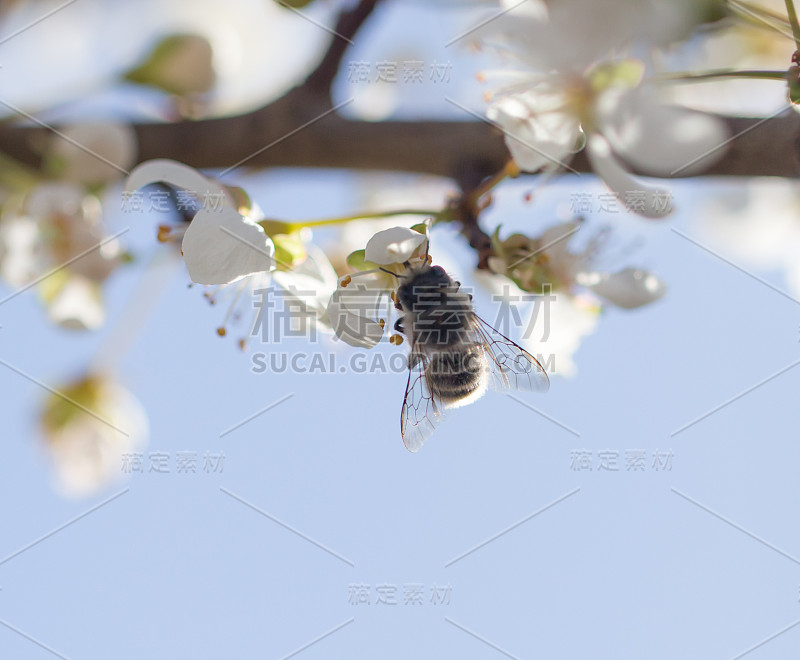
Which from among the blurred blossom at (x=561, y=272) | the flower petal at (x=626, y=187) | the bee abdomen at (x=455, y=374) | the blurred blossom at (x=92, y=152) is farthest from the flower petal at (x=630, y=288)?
the blurred blossom at (x=92, y=152)

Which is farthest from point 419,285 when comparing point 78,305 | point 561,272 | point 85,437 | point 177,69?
point 85,437

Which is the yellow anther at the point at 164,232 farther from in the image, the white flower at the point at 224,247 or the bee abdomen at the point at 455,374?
the bee abdomen at the point at 455,374

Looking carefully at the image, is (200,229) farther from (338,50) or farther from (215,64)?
(215,64)

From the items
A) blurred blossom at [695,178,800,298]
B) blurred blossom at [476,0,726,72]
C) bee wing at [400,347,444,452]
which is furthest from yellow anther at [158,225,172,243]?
blurred blossom at [695,178,800,298]

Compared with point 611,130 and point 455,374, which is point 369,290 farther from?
point 611,130

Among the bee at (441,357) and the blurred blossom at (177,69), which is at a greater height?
the blurred blossom at (177,69)

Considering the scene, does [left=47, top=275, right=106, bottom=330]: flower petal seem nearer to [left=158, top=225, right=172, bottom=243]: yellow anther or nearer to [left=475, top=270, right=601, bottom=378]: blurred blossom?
[left=158, top=225, right=172, bottom=243]: yellow anther

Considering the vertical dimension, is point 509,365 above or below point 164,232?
below
